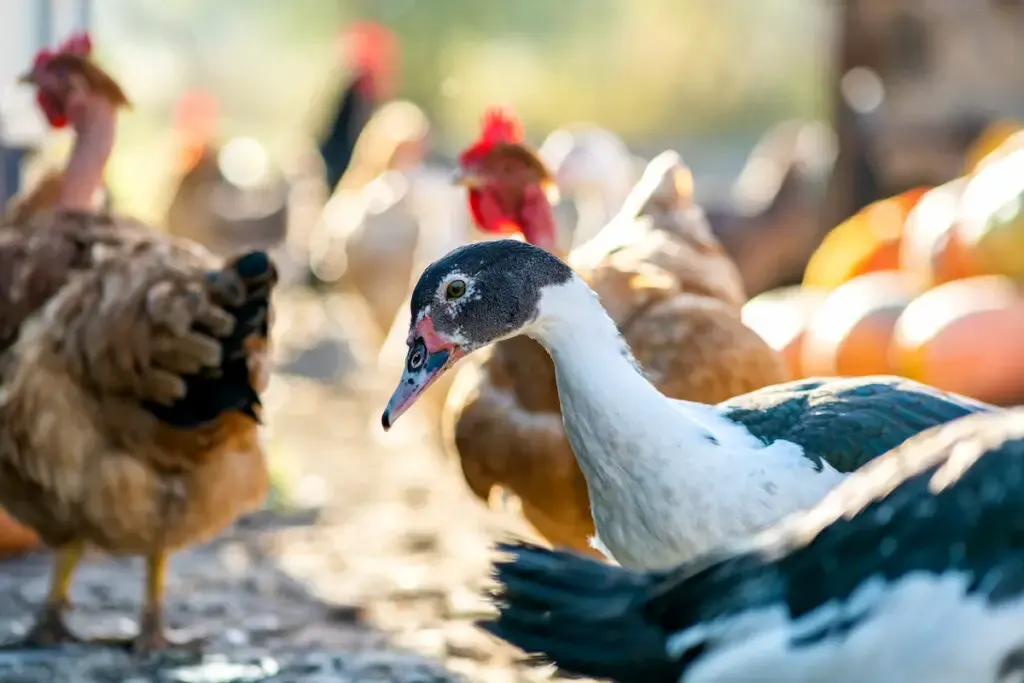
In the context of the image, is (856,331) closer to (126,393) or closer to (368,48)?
(126,393)

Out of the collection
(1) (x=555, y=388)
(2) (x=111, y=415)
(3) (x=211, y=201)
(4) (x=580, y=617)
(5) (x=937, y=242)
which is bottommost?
(4) (x=580, y=617)

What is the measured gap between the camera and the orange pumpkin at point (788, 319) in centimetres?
505

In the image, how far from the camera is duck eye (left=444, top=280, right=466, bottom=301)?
2.44 m

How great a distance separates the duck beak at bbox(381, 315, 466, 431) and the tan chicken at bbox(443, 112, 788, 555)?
728 mm

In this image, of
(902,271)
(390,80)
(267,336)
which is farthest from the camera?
(390,80)

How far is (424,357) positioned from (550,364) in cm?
→ 81

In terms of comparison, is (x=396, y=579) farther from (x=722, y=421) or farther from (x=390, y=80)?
(x=390, y=80)

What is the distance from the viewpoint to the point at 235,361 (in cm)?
327

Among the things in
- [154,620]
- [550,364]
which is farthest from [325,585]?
[550,364]

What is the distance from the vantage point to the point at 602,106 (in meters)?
15.5

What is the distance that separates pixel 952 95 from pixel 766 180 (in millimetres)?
1546

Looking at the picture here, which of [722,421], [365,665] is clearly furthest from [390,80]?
[722,421]

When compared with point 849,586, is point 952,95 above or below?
above

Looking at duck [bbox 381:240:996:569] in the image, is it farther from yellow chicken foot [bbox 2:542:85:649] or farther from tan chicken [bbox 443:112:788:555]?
yellow chicken foot [bbox 2:542:85:649]
